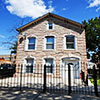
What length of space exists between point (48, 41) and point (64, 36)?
7.12ft

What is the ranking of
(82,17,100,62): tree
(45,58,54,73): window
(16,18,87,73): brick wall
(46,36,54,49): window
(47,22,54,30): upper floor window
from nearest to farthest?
(16,18,87,73): brick wall
(45,58,54,73): window
(46,36,54,49): window
(47,22,54,30): upper floor window
(82,17,100,62): tree

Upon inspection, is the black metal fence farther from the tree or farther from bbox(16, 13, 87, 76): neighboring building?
the tree

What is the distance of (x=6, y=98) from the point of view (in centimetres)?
423

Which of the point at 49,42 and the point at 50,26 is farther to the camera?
the point at 50,26

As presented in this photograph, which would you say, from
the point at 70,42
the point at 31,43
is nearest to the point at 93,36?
the point at 70,42

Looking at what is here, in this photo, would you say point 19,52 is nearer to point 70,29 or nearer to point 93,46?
point 70,29

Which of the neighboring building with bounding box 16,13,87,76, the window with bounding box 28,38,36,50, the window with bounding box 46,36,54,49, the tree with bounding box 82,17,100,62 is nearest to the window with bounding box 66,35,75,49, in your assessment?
the neighboring building with bounding box 16,13,87,76

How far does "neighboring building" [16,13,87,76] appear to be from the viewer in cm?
1034

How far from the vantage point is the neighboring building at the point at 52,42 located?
10336 millimetres

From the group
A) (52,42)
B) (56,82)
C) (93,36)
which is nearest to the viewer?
(56,82)

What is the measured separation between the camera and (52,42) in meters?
11.2

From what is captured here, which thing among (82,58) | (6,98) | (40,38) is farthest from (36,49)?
(6,98)

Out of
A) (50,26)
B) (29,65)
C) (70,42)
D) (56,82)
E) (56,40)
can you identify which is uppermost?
(50,26)

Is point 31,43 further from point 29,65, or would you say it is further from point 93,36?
point 93,36
